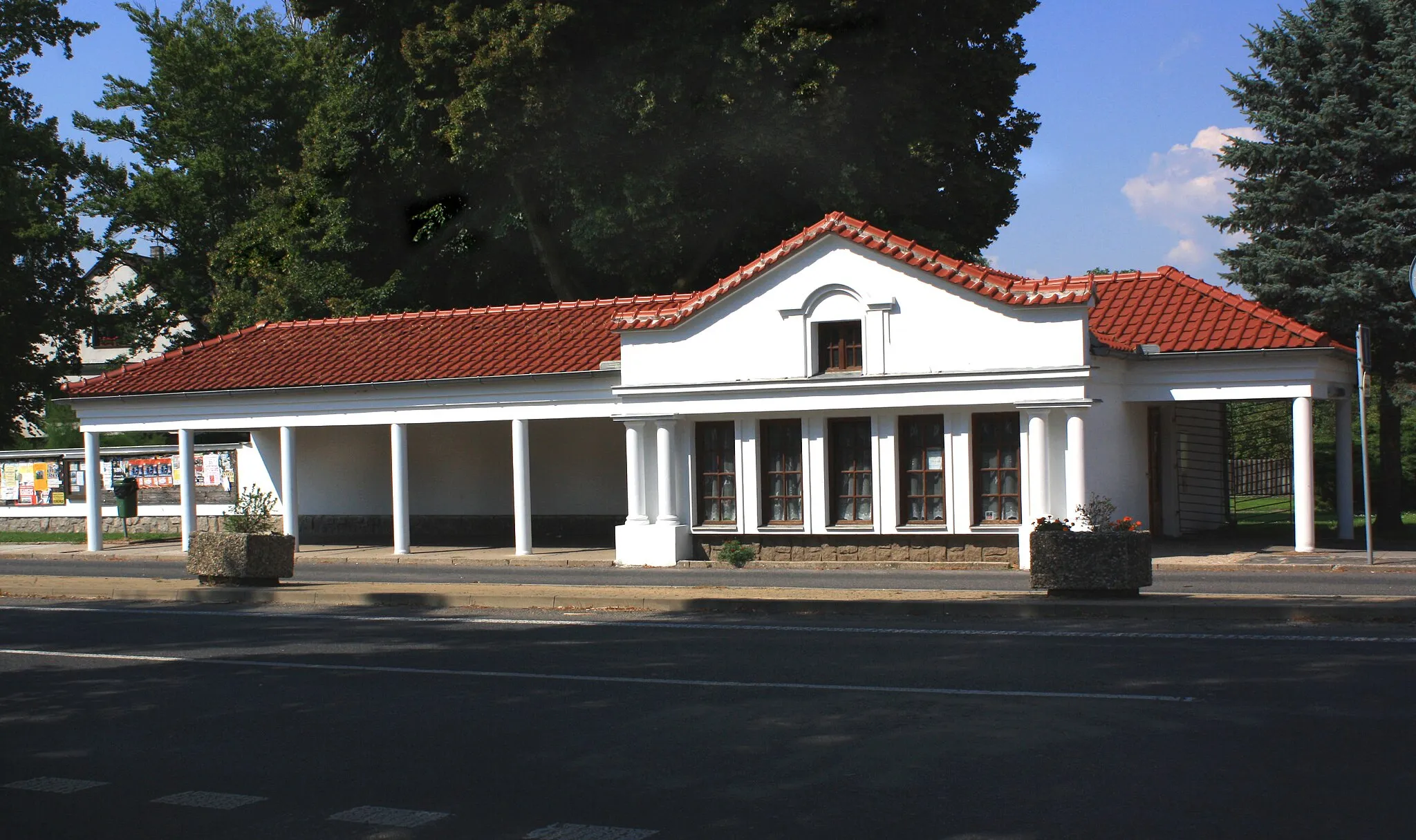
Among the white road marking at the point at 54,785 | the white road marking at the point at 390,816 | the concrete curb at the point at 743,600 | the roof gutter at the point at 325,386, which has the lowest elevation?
the white road marking at the point at 54,785

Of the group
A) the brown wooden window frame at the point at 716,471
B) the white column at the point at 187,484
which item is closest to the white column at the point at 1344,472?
the brown wooden window frame at the point at 716,471

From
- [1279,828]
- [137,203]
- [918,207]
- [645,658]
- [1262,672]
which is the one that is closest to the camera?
[1279,828]

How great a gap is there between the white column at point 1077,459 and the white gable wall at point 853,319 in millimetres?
864

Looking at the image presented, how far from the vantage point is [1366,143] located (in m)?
26.2

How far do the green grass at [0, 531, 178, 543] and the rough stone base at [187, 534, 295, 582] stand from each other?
1532 centimetres

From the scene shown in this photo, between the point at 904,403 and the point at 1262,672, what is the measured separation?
13.4 metres

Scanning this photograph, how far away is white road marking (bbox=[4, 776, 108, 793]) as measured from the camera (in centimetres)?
770

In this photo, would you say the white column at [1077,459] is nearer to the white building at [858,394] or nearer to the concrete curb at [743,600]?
the white building at [858,394]

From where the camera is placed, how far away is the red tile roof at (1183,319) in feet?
75.3

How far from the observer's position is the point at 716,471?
995 inches

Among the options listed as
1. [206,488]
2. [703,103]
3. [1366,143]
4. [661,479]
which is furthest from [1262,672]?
[206,488]

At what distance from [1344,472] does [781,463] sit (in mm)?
9760

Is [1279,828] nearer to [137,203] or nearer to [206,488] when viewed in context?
[206,488]

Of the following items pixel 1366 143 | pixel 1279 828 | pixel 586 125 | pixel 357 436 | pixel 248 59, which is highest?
pixel 248 59
